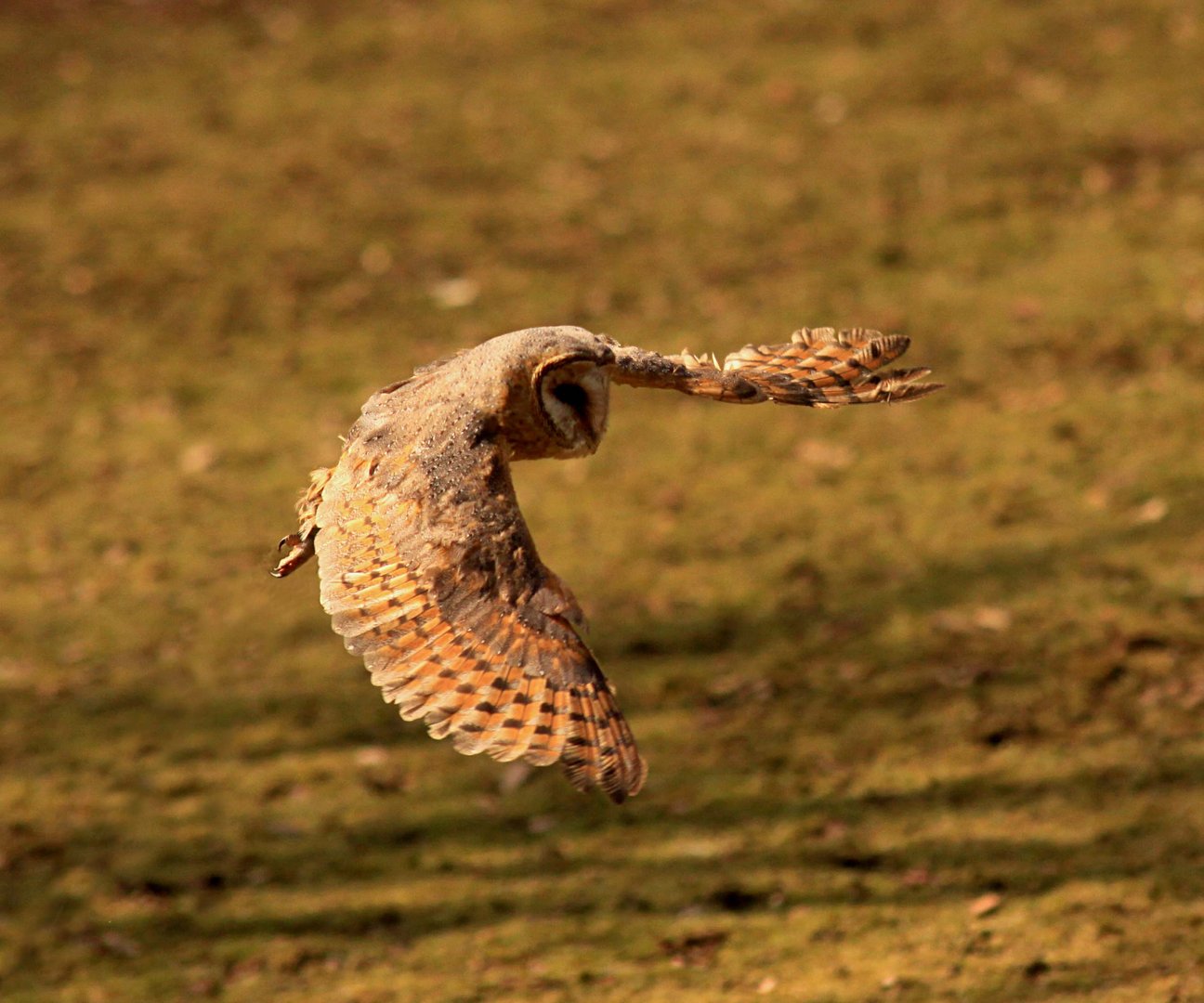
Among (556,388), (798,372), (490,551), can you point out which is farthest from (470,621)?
(798,372)

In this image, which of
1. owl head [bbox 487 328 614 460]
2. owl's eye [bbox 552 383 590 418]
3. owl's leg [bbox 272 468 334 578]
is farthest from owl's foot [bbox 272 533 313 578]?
owl's eye [bbox 552 383 590 418]

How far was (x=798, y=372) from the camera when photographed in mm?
3580

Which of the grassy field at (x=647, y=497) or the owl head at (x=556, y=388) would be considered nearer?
the owl head at (x=556, y=388)

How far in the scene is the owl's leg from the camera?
3.60 m

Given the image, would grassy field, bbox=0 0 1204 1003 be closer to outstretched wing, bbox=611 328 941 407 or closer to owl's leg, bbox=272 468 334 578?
owl's leg, bbox=272 468 334 578

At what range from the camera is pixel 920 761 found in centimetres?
549

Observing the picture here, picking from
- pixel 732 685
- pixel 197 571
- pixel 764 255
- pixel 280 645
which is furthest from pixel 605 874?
pixel 764 255

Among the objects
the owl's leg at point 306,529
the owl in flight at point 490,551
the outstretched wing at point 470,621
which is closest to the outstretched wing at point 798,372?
the owl in flight at point 490,551

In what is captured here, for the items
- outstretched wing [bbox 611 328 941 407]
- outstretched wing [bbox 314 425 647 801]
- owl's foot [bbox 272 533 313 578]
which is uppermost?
outstretched wing [bbox 611 328 941 407]

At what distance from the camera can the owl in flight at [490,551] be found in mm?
3160

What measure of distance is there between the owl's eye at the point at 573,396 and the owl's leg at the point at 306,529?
1.88 feet

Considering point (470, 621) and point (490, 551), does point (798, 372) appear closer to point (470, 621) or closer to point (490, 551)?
point (490, 551)

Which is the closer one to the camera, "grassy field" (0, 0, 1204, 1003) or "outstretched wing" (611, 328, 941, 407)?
"outstretched wing" (611, 328, 941, 407)

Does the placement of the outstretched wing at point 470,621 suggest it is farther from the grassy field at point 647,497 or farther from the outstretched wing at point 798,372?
the grassy field at point 647,497
